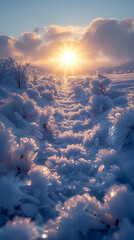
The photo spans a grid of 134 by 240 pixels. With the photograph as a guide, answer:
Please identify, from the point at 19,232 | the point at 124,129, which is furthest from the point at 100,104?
the point at 19,232

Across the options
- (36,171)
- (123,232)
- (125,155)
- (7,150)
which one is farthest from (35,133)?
(123,232)

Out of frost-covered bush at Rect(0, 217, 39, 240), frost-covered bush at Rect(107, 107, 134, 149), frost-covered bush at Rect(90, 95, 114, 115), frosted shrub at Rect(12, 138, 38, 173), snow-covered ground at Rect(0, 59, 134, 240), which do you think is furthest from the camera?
frost-covered bush at Rect(90, 95, 114, 115)

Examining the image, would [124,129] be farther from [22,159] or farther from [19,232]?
[19,232]

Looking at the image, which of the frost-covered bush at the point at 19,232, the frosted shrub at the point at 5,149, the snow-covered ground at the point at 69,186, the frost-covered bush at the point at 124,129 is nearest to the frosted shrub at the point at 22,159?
the snow-covered ground at the point at 69,186

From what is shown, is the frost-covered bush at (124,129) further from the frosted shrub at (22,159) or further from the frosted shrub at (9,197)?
the frosted shrub at (9,197)

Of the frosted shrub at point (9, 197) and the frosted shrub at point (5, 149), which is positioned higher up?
the frosted shrub at point (5, 149)

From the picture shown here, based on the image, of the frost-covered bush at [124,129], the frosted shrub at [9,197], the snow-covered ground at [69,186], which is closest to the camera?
the snow-covered ground at [69,186]

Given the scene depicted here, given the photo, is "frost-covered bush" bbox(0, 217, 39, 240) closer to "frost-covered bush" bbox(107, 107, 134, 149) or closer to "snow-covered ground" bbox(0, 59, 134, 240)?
"snow-covered ground" bbox(0, 59, 134, 240)

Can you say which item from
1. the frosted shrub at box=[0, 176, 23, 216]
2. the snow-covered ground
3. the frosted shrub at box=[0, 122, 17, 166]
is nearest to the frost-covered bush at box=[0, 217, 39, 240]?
the snow-covered ground

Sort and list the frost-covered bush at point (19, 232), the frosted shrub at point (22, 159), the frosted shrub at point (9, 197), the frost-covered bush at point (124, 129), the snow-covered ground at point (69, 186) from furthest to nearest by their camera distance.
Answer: the frost-covered bush at point (124, 129) < the frosted shrub at point (22, 159) < the frosted shrub at point (9, 197) < the snow-covered ground at point (69, 186) < the frost-covered bush at point (19, 232)

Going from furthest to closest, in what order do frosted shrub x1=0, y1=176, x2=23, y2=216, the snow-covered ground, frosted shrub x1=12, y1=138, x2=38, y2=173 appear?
frosted shrub x1=12, y1=138, x2=38, y2=173
frosted shrub x1=0, y1=176, x2=23, y2=216
the snow-covered ground

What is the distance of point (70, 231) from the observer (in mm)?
1066

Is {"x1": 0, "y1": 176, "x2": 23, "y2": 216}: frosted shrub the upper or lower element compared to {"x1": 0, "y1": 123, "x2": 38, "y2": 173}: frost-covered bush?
lower

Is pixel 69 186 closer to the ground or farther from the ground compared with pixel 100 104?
closer to the ground
